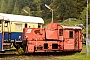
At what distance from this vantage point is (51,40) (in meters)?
23.3

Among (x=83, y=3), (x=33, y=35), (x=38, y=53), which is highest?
(x=83, y=3)

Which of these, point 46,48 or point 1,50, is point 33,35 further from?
point 1,50

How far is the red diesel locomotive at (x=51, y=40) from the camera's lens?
73.8 ft

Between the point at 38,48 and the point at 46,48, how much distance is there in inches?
28.0

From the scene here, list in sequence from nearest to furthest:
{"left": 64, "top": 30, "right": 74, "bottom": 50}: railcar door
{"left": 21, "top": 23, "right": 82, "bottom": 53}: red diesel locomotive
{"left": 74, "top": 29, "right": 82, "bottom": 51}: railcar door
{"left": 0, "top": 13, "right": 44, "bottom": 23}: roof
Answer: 1. {"left": 21, "top": 23, "right": 82, "bottom": 53}: red diesel locomotive
2. {"left": 64, "top": 30, "right": 74, "bottom": 50}: railcar door
3. {"left": 74, "top": 29, "right": 82, "bottom": 51}: railcar door
4. {"left": 0, "top": 13, "right": 44, "bottom": 23}: roof

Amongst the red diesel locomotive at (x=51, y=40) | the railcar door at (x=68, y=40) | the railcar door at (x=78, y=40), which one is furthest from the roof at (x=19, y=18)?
the railcar door at (x=78, y=40)

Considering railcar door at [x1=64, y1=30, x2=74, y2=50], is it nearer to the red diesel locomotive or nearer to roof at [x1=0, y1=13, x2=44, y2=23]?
the red diesel locomotive

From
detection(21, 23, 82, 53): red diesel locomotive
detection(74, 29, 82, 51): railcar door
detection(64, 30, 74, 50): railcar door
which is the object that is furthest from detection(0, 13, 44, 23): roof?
detection(74, 29, 82, 51): railcar door

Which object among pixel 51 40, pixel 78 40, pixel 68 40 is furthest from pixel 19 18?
pixel 78 40

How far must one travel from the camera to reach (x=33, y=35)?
23.0 metres

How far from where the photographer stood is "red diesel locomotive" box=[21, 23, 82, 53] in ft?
73.8

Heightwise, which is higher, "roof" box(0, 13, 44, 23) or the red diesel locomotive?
"roof" box(0, 13, 44, 23)

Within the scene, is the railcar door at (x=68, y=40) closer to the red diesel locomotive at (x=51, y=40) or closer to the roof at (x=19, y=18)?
the red diesel locomotive at (x=51, y=40)

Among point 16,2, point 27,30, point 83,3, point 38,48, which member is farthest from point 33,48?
point 16,2
